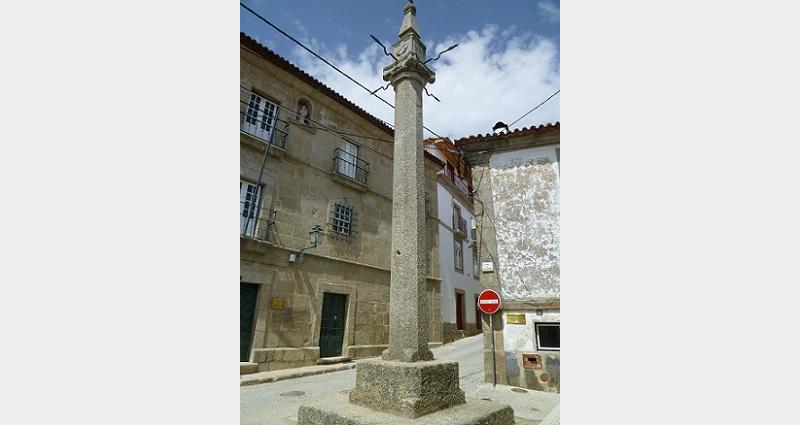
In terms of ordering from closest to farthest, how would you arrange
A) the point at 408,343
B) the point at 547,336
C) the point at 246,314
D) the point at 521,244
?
the point at 408,343 → the point at 547,336 → the point at 521,244 → the point at 246,314

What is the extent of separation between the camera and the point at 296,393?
632 centimetres

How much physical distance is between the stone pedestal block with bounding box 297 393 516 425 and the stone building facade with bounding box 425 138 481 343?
35.9 feet

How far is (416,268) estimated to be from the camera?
336 centimetres

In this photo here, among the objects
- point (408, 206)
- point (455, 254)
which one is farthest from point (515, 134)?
point (455, 254)

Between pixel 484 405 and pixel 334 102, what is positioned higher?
pixel 334 102

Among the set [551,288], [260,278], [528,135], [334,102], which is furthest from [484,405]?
[334,102]

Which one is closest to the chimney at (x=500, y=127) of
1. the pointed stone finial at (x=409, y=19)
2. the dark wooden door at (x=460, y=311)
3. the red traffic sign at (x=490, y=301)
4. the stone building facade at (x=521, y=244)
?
the stone building facade at (x=521, y=244)

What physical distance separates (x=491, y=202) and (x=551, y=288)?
1830 mm

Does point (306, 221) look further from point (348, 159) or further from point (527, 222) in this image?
point (527, 222)

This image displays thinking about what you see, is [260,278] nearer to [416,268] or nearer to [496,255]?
[496,255]

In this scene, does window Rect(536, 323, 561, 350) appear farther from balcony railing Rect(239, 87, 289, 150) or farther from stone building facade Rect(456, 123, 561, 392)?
balcony railing Rect(239, 87, 289, 150)

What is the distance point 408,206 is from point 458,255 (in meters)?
13.7

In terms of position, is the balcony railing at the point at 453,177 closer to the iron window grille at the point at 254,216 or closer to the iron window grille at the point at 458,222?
the iron window grille at the point at 458,222

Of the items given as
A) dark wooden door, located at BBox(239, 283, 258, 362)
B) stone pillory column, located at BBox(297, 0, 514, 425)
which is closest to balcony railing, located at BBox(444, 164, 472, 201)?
dark wooden door, located at BBox(239, 283, 258, 362)
